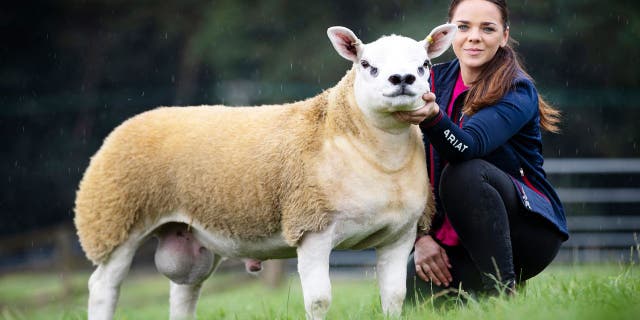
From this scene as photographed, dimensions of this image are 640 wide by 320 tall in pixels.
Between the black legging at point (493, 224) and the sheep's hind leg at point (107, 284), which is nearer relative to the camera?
the black legging at point (493, 224)

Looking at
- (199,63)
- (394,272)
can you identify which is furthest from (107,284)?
(199,63)

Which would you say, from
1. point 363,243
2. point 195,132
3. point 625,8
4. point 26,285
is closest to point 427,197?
point 363,243

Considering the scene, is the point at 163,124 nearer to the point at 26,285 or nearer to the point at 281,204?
the point at 281,204

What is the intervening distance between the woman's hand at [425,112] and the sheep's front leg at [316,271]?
556mm

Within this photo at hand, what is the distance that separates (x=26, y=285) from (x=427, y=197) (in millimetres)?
8662

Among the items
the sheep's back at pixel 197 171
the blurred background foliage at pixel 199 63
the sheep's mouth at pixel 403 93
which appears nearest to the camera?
the sheep's mouth at pixel 403 93

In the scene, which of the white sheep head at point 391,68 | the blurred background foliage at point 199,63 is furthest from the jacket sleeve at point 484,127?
the blurred background foliage at point 199,63

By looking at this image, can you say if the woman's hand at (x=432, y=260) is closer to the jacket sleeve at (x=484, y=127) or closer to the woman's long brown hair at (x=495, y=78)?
the jacket sleeve at (x=484, y=127)

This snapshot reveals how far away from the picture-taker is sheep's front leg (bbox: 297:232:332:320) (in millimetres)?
3428

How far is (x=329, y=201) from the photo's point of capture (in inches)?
135

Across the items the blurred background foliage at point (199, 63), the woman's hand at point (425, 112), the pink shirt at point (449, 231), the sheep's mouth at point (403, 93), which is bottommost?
the blurred background foliage at point (199, 63)

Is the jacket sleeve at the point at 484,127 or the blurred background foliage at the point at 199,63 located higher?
the jacket sleeve at the point at 484,127

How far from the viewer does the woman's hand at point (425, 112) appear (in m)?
3.27

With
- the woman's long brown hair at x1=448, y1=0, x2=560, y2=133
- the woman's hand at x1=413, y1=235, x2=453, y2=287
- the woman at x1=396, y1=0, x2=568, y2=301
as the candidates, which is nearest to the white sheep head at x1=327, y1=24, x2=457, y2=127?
the woman at x1=396, y1=0, x2=568, y2=301
